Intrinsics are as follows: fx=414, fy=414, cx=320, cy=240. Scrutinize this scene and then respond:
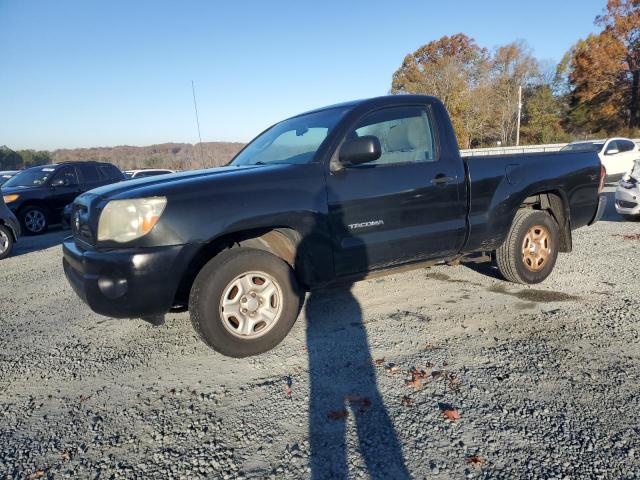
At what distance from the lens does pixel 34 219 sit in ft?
33.6

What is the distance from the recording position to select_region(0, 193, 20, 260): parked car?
25.1 ft

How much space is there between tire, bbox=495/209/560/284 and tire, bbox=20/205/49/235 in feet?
34.9

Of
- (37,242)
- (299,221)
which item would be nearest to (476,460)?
(299,221)

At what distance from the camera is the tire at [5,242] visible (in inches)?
302

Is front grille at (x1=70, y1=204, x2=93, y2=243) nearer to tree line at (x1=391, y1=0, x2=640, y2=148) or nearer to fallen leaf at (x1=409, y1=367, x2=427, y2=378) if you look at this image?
fallen leaf at (x1=409, y1=367, x2=427, y2=378)

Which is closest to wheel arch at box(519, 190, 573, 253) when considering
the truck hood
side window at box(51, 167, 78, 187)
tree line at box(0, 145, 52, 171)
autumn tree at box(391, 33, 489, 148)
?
the truck hood

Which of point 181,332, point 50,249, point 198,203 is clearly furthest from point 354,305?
point 50,249

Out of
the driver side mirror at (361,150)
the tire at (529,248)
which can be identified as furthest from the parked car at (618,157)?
the driver side mirror at (361,150)

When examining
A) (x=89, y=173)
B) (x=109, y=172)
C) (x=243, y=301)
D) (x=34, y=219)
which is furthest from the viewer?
(x=109, y=172)

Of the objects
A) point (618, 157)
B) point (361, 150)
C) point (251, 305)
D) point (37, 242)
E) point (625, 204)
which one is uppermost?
point (361, 150)

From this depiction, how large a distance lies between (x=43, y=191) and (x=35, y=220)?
74 cm

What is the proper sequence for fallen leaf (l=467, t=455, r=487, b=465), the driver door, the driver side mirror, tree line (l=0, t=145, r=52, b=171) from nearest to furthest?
1. fallen leaf (l=467, t=455, r=487, b=465)
2. the driver side mirror
3. the driver door
4. tree line (l=0, t=145, r=52, b=171)

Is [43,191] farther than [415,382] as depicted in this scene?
Yes

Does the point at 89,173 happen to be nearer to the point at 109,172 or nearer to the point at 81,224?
the point at 109,172
